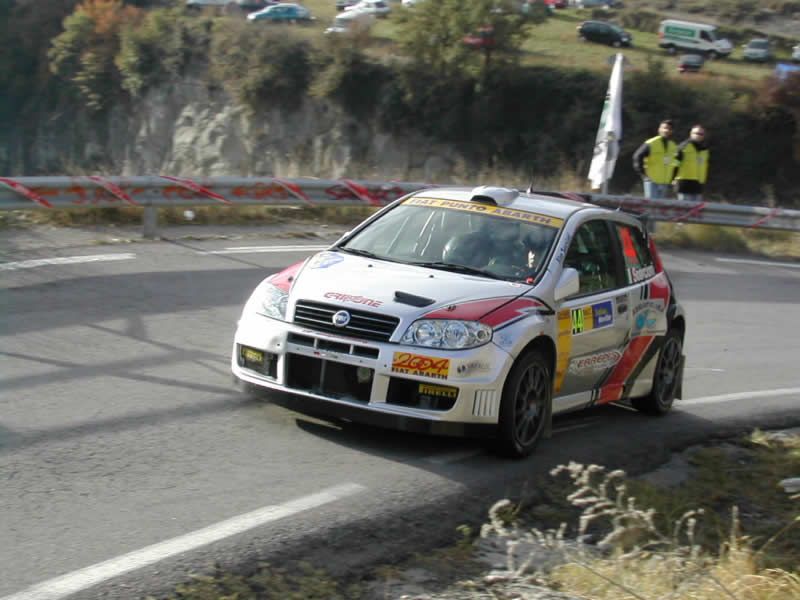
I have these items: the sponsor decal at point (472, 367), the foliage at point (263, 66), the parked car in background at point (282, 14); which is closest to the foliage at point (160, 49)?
the foliage at point (263, 66)

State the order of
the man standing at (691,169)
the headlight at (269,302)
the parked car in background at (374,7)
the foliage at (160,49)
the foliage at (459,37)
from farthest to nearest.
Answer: the parked car in background at (374,7)
the foliage at (160,49)
the foliage at (459,37)
the man standing at (691,169)
the headlight at (269,302)

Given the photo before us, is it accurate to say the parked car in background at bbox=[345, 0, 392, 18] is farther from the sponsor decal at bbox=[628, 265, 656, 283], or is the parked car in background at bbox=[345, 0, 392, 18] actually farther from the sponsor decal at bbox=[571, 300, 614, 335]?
the sponsor decal at bbox=[571, 300, 614, 335]

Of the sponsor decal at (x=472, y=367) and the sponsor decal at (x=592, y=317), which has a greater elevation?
the sponsor decal at (x=592, y=317)

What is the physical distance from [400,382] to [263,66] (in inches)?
2330

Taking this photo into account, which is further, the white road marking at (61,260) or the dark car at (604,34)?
the dark car at (604,34)

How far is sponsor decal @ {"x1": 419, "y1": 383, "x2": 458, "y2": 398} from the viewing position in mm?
6664

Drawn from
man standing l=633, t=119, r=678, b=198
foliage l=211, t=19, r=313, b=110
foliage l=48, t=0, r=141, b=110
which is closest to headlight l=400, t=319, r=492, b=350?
man standing l=633, t=119, r=678, b=198

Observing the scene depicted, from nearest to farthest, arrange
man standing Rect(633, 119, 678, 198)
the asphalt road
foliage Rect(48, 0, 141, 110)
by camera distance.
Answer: the asphalt road → man standing Rect(633, 119, 678, 198) → foliage Rect(48, 0, 141, 110)

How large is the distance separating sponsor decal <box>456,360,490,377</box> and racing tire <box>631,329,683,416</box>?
2.58m

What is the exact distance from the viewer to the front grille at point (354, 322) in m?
6.71

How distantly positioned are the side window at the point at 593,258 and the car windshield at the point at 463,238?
21 centimetres

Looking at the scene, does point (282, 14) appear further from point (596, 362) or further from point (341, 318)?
point (341, 318)

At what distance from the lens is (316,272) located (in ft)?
24.1

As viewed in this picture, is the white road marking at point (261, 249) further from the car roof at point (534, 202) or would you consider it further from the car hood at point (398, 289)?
the car hood at point (398, 289)
